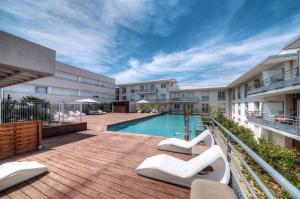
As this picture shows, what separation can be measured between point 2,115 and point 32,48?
136 inches

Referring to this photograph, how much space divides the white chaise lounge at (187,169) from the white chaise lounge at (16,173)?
2.29 metres

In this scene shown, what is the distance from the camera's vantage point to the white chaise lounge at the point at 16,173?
107 inches

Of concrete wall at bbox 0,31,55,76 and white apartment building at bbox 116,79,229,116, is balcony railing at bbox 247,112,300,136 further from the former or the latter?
white apartment building at bbox 116,79,229,116

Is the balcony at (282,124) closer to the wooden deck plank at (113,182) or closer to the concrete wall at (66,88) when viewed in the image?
the wooden deck plank at (113,182)

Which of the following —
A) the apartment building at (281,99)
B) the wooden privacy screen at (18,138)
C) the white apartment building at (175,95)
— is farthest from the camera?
the white apartment building at (175,95)

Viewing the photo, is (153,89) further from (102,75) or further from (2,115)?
(2,115)

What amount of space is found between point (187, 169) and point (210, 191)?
3.76 ft

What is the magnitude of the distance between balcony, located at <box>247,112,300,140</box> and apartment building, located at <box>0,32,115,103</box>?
13.5 m

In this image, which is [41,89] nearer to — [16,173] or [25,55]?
[25,55]

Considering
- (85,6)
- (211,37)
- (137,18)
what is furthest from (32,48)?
(211,37)

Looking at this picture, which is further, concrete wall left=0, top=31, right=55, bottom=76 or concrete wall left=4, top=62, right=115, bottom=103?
concrete wall left=4, top=62, right=115, bottom=103

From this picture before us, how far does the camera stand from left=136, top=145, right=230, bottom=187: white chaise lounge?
258cm

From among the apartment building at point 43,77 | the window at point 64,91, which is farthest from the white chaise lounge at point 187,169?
the window at point 64,91

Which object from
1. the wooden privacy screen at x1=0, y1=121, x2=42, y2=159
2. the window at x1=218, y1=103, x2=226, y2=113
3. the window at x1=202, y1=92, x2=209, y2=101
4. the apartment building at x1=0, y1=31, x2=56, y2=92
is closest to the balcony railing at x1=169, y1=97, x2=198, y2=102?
the window at x1=202, y1=92, x2=209, y2=101
